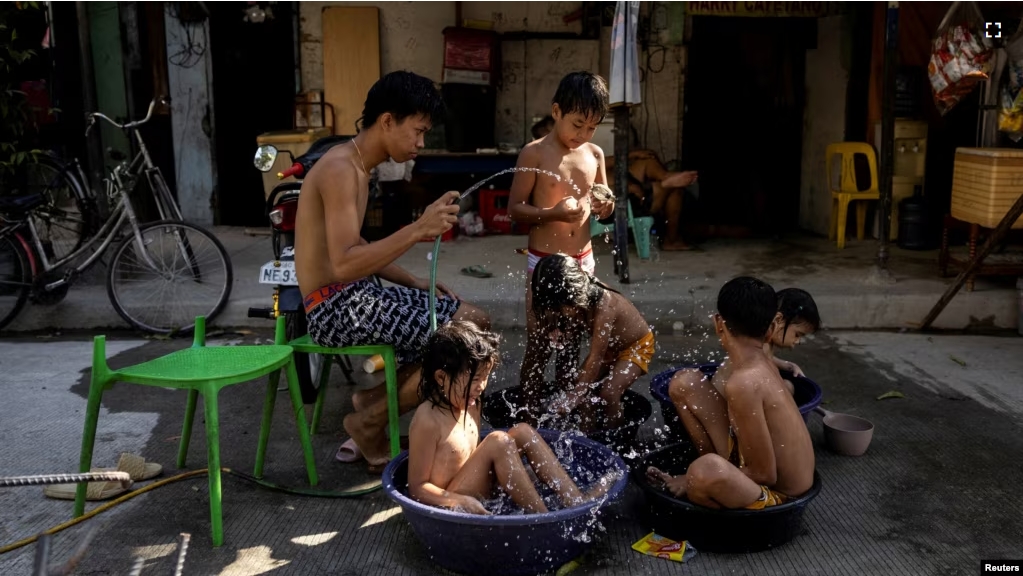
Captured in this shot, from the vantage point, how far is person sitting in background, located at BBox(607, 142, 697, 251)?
27.9 ft

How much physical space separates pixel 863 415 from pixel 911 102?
4.77 meters

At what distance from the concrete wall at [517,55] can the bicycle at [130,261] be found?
3425 millimetres

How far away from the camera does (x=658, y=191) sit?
28.1ft

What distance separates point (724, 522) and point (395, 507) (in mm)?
1333

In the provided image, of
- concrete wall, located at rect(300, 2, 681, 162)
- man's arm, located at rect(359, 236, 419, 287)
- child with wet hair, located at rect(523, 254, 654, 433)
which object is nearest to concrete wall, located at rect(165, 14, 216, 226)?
concrete wall, located at rect(300, 2, 681, 162)

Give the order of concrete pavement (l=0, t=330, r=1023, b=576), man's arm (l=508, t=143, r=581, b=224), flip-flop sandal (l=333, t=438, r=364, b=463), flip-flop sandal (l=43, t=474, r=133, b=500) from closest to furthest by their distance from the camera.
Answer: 1. concrete pavement (l=0, t=330, r=1023, b=576)
2. flip-flop sandal (l=43, t=474, r=133, b=500)
3. flip-flop sandal (l=333, t=438, r=364, b=463)
4. man's arm (l=508, t=143, r=581, b=224)

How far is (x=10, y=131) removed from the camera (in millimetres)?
6746

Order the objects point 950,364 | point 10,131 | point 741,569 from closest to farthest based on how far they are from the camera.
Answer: point 741,569 < point 950,364 < point 10,131

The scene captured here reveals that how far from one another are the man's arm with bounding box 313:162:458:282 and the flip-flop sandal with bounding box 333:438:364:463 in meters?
0.96

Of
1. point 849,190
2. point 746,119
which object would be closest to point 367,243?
point 849,190

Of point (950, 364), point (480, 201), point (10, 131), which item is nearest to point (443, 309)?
point (950, 364)

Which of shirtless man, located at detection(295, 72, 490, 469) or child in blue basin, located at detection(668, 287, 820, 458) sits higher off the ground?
shirtless man, located at detection(295, 72, 490, 469)

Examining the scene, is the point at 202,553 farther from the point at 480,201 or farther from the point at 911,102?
the point at 911,102

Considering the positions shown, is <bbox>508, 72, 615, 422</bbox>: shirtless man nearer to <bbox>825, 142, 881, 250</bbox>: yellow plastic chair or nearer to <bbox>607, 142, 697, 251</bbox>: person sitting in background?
<bbox>607, 142, 697, 251</bbox>: person sitting in background
